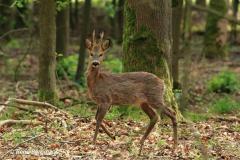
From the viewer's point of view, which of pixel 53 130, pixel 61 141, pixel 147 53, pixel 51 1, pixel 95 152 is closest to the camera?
pixel 95 152

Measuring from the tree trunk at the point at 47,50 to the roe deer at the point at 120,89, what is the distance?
125 inches

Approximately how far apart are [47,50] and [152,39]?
97.8 inches

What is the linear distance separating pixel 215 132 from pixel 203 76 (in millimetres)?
11071

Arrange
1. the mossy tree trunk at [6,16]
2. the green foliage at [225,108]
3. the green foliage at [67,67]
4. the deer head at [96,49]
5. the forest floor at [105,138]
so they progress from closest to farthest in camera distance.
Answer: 1. the forest floor at [105,138]
2. the deer head at [96,49]
3. the green foliage at [225,108]
4. the green foliage at [67,67]
5. the mossy tree trunk at [6,16]

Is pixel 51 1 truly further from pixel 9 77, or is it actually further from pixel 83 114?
pixel 9 77

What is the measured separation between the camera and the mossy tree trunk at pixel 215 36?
24.9 metres

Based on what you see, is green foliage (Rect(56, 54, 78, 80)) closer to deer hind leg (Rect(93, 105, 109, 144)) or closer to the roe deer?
the roe deer

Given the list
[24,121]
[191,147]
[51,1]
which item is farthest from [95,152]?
[51,1]

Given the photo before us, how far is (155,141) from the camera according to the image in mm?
9156

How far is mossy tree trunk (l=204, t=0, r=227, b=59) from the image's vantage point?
81.6 feet

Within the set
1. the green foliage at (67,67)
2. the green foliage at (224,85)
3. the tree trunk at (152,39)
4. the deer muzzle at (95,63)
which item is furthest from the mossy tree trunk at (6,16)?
the deer muzzle at (95,63)

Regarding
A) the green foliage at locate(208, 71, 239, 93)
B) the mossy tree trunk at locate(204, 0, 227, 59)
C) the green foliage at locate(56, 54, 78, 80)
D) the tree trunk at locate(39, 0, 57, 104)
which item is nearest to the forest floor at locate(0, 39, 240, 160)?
the tree trunk at locate(39, 0, 57, 104)

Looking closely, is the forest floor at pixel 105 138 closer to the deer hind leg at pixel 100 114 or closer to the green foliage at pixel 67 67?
the deer hind leg at pixel 100 114

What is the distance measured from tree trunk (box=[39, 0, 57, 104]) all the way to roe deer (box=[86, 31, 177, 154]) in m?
3.17
